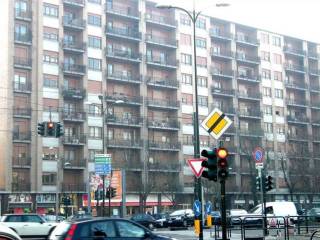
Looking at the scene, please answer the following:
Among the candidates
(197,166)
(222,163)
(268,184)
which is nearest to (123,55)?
(268,184)

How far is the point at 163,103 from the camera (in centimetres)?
7831

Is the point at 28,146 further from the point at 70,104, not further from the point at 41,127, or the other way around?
the point at 41,127

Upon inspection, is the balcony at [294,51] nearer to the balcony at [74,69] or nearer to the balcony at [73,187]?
the balcony at [74,69]

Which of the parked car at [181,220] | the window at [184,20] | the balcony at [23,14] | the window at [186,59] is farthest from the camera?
the window at [184,20]

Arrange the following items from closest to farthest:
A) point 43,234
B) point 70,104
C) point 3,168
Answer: point 43,234, point 3,168, point 70,104

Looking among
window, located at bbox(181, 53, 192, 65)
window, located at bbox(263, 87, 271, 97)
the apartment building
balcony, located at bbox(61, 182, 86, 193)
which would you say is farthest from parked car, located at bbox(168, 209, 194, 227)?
window, located at bbox(263, 87, 271, 97)

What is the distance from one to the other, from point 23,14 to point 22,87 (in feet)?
29.7

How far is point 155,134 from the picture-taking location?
77562mm

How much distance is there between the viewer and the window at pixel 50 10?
68.8 m

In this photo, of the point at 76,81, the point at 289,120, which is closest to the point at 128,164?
the point at 76,81

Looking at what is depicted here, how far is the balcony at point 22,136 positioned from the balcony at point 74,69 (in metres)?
9.27

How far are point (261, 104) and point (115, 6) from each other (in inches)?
1140

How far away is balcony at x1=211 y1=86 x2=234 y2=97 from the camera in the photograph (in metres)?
83.9

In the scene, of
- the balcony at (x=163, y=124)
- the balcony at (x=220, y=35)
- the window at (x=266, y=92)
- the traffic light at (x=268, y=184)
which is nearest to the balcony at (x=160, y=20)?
the balcony at (x=220, y=35)
